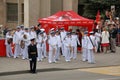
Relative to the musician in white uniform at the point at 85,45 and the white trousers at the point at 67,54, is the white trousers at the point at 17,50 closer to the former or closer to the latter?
the white trousers at the point at 67,54

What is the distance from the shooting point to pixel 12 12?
56656mm

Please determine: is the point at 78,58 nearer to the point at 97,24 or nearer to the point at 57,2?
the point at 97,24

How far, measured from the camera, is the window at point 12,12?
55.9m

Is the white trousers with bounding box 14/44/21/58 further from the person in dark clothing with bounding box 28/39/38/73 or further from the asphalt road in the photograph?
the person in dark clothing with bounding box 28/39/38/73

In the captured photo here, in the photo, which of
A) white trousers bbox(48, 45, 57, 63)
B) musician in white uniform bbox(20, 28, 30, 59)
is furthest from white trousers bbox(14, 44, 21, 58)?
white trousers bbox(48, 45, 57, 63)

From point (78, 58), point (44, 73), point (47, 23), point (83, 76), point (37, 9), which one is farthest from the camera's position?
point (37, 9)

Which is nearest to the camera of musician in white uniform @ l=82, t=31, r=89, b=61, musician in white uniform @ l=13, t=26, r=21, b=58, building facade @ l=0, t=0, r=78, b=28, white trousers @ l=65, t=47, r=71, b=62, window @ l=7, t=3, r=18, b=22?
musician in white uniform @ l=82, t=31, r=89, b=61

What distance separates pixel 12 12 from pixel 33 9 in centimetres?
1785

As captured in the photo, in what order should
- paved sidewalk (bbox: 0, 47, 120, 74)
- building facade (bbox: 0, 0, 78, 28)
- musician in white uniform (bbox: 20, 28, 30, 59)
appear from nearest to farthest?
1. paved sidewalk (bbox: 0, 47, 120, 74)
2. musician in white uniform (bbox: 20, 28, 30, 59)
3. building facade (bbox: 0, 0, 78, 28)

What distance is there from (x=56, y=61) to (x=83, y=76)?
613cm

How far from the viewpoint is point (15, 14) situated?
56.2 m

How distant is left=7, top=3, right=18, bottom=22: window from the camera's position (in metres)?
55.9

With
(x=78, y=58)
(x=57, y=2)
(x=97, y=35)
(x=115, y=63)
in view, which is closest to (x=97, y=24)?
(x=97, y=35)

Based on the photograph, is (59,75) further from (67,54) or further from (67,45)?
(67,45)
